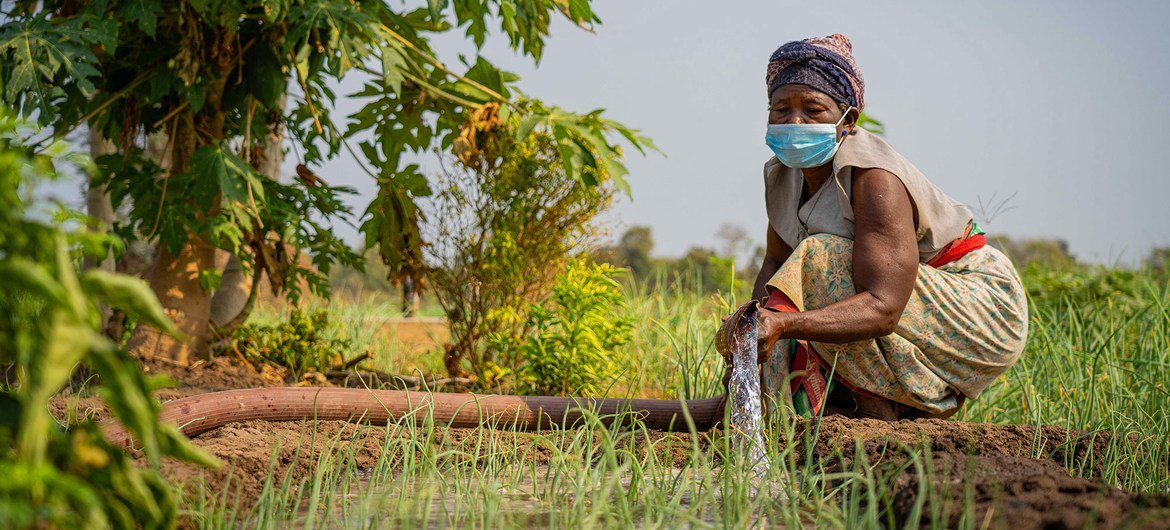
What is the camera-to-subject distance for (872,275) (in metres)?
2.54

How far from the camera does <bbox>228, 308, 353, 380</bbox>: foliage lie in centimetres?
435

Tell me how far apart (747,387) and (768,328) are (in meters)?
0.20

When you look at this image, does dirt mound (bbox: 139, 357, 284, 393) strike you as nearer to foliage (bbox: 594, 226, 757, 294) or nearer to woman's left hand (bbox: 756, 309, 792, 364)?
foliage (bbox: 594, 226, 757, 294)

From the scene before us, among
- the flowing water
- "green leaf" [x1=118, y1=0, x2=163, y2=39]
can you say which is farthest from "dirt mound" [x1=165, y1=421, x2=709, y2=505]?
"green leaf" [x1=118, y1=0, x2=163, y2=39]

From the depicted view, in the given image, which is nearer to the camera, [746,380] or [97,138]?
[746,380]

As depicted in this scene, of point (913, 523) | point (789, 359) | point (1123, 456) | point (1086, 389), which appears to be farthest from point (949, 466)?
point (1086, 389)

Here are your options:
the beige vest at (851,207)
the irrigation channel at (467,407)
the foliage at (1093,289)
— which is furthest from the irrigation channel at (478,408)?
the foliage at (1093,289)

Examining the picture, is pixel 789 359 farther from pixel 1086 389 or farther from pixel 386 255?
pixel 386 255

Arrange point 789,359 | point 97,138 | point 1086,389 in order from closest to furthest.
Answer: point 789,359, point 1086,389, point 97,138

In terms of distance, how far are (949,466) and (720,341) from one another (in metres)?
0.75

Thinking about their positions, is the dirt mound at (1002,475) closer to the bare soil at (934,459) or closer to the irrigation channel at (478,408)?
the bare soil at (934,459)

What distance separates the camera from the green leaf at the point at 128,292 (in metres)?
1.08

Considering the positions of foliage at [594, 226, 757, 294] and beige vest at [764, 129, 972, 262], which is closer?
beige vest at [764, 129, 972, 262]

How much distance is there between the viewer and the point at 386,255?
406cm
